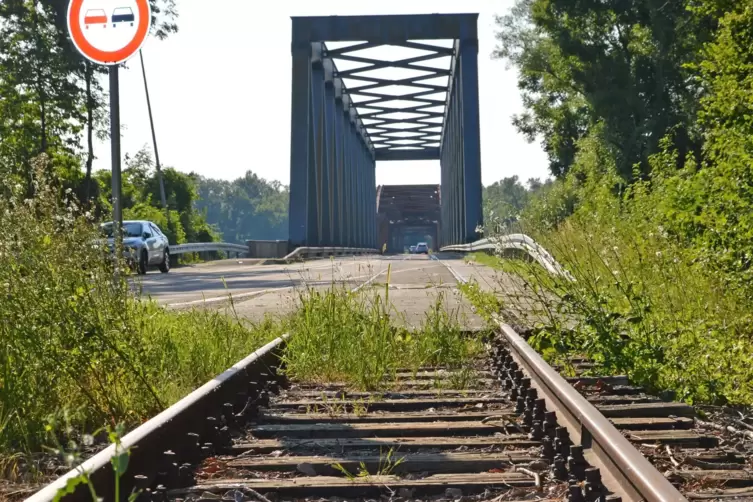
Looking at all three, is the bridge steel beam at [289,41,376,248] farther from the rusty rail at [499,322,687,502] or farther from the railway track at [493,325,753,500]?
the rusty rail at [499,322,687,502]

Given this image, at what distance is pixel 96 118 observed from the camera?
3331 cm

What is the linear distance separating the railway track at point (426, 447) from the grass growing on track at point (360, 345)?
378 mm

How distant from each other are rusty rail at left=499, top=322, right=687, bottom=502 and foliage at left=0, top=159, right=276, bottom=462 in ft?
5.88

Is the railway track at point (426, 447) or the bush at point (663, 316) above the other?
the bush at point (663, 316)

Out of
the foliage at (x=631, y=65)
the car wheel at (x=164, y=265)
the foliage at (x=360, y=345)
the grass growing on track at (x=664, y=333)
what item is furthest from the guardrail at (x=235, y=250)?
the foliage at (x=360, y=345)

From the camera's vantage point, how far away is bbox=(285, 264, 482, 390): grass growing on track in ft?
19.0

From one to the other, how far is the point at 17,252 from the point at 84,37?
5.13 m

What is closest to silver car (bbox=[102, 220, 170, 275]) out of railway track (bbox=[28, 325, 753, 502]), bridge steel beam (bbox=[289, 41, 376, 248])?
bridge steel beam (bbox=[289, 41, 376, 248])

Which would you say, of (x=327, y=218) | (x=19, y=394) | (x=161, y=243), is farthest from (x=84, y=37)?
(x=327, y=218)

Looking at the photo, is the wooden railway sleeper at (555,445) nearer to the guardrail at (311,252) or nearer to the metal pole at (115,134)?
the metal pole at (115,134)

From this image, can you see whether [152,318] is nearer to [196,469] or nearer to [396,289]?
[196,469]

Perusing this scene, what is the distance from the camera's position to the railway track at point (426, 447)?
3166 mm

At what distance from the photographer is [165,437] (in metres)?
3.54

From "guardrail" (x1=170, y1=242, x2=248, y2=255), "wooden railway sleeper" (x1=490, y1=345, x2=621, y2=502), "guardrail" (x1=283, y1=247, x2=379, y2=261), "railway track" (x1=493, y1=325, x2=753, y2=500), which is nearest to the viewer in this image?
"wooden railway sleeper" (x1=490, y1=345, x2=621, y2=502)
